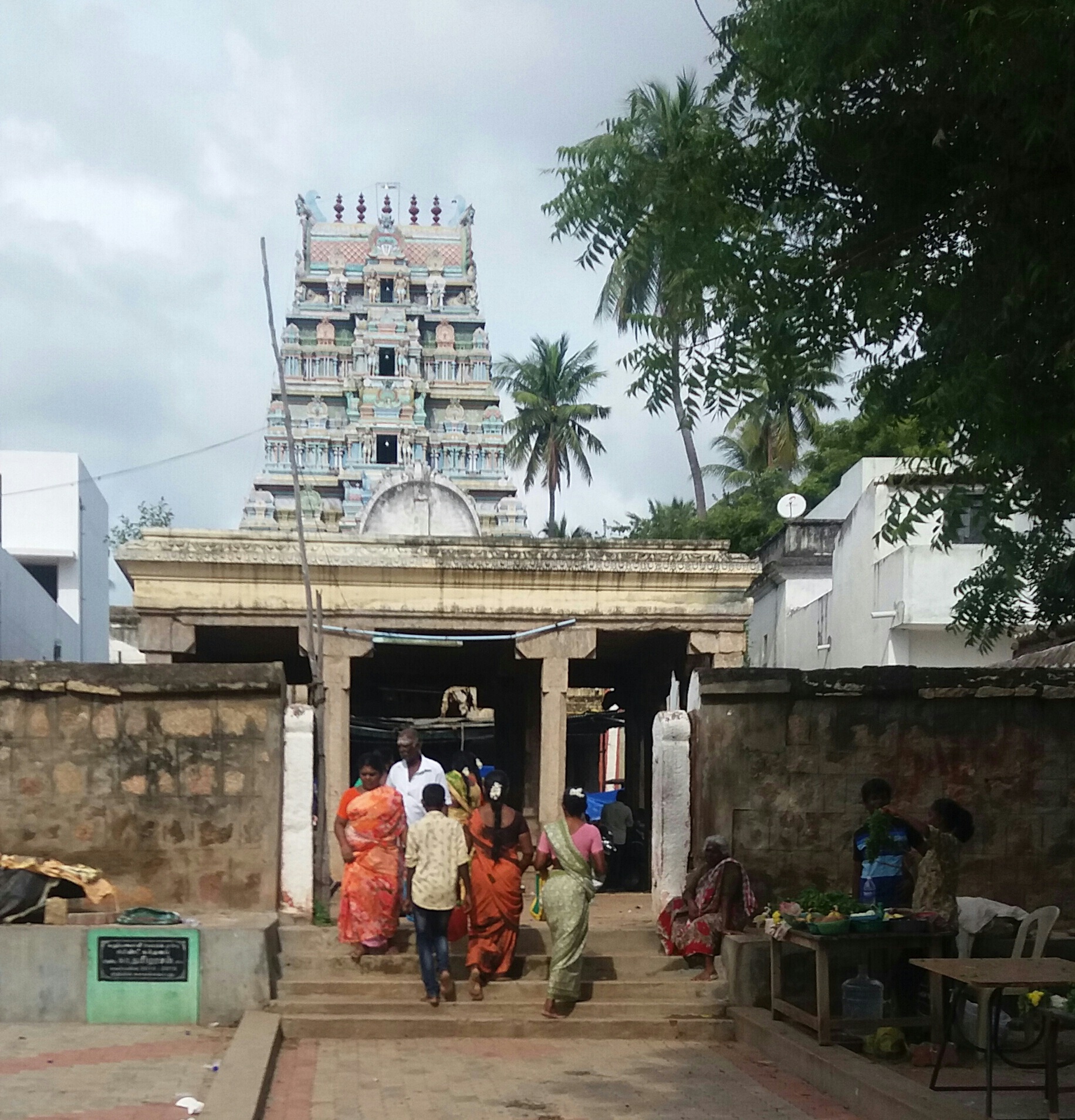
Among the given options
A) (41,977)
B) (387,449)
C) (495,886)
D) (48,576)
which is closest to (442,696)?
(48,576)

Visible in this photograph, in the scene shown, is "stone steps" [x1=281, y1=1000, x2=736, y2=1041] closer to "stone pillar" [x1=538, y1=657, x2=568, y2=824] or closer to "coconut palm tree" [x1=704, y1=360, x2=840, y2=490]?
"stone pillar" [x1=538, y1=657, x2=568, y2=824]

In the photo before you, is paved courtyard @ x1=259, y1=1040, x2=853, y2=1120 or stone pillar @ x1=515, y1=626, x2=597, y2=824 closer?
paved courtyard @ x1=259, y1=1040, x2=853, y2=1120

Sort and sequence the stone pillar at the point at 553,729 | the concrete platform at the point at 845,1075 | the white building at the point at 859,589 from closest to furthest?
1. the concrete platform at the point at 845,1075
2. the stone pillar at the point at 553,729
3. the white building at the point at 859,589

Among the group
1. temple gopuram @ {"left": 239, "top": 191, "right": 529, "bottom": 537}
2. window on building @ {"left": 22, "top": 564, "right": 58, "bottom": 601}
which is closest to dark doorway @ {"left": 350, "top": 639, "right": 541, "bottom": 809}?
window on building @ {"left": 22, "top": 564, "right": 58, "bottom": 601}

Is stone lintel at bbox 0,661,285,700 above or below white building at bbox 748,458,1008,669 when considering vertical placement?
below

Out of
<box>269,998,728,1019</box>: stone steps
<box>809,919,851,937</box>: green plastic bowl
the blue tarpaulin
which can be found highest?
<box>809,919,851,937</box>: green plastic bowl

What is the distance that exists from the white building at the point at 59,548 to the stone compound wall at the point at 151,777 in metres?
15.8

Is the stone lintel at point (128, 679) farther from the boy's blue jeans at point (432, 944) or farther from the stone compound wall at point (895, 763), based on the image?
the stone compound wall at point (895, 763)

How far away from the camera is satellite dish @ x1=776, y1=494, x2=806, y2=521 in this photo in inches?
1088

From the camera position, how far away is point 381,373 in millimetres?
52438

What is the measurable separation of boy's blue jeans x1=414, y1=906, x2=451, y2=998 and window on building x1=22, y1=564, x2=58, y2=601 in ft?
83.7

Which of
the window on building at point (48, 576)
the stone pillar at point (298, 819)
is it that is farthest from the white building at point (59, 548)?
the stone pillar at point (298, 819)

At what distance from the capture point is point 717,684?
10836 millimetres

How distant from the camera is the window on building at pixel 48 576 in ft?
108
